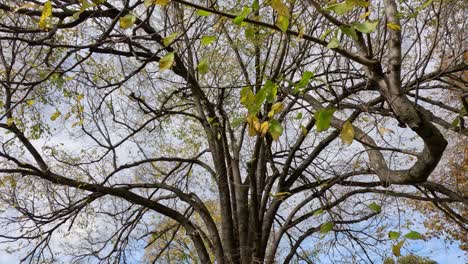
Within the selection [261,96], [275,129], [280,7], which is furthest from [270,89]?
[280,7]

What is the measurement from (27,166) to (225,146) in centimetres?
284

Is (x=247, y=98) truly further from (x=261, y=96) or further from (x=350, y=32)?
(x=350, y=32)

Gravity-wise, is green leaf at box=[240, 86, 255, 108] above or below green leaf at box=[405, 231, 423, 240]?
above

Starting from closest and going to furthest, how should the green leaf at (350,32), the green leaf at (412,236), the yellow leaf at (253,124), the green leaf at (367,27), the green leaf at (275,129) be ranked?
the green leaf at (367,27)
the green leaf at (350,32)
the green leaf at (275,129)
the green leaf at (412,236)
the yellow leaf at (253,124)

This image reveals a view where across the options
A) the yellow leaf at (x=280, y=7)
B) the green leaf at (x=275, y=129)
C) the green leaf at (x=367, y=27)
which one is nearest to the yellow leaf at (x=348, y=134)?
the green leaf at (x=275, y=129)

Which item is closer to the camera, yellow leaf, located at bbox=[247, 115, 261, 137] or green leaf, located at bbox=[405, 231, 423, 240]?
green leaf, located at bbox=[405, 231, 423, 240]

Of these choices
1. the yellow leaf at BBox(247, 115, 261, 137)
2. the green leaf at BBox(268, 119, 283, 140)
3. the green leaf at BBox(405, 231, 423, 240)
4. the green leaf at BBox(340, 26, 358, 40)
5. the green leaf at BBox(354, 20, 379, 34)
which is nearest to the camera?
the green leaf at BBox(354, 20, 379, 34)

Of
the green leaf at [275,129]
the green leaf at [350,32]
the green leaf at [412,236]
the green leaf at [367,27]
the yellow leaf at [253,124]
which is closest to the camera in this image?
the green leaf at [367,27]

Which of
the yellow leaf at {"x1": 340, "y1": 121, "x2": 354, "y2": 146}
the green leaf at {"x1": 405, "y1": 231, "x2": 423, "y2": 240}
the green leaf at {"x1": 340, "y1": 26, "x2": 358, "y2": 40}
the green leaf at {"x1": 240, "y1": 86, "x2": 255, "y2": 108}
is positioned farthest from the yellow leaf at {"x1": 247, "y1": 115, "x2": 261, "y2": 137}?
the green leaf at {"x1": 405, "y1": 231, "x2": 423, "y2": 240}

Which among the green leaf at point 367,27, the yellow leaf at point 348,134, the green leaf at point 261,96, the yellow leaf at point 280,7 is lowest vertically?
the yellow leaf at point 348,134

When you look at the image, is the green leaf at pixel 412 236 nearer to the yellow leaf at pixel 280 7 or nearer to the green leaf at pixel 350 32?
the green leaf at pixel 350 32

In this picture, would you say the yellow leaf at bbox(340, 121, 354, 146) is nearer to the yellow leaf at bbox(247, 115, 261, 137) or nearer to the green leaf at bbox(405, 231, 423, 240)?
the yellow leaf at bbox(247, 115, 261, 137)

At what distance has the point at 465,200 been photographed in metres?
3.89

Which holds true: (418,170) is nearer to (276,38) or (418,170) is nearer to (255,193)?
(255,193)
